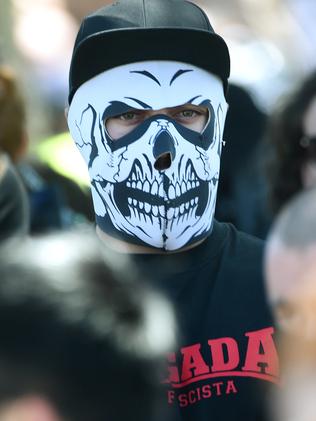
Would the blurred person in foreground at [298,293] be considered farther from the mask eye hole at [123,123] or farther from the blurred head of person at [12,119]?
the blurred head of person at [12,119]

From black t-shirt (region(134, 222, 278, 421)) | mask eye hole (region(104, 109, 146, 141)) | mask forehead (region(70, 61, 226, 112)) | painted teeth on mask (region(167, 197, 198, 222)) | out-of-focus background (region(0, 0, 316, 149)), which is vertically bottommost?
black t-shirt (region(134, 222, 278, 421))

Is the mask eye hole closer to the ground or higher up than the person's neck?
higher up

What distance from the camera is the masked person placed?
9.87 ft

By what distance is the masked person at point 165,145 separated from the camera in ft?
9.87

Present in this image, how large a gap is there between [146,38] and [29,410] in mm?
1392

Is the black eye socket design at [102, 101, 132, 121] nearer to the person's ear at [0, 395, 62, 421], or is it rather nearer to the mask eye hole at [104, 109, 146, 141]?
the mask eye hole at [104, 109, 146, 141]

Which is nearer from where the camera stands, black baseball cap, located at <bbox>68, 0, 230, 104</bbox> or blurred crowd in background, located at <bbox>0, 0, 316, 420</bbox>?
blurred crowd in background, located at <bbox>0, 0, 316, 420</bbox>

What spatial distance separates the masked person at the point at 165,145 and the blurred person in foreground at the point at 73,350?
890mm

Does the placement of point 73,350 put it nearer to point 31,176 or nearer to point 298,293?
point 298,293

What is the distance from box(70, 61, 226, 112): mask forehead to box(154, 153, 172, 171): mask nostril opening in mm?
123

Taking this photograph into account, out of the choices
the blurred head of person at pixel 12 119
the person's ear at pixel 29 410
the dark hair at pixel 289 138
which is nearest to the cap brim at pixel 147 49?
the dark hair at pixel 289 138

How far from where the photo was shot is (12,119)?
189 inches

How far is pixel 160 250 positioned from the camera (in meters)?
3.12

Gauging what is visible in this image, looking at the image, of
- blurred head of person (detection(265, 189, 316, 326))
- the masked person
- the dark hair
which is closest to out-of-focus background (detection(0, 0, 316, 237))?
the dark hair
